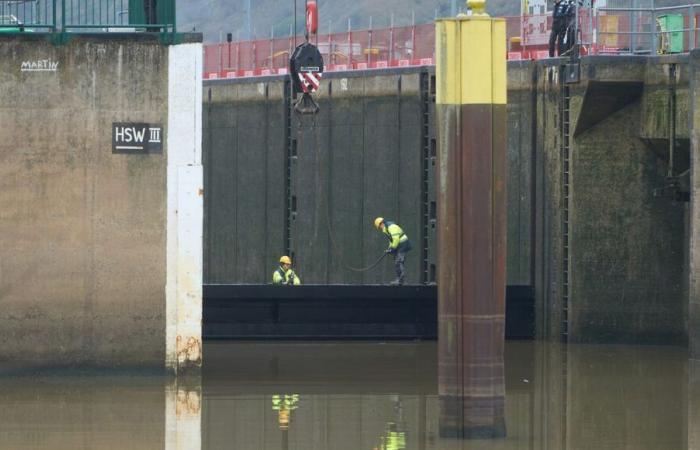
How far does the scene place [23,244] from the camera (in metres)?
22.6

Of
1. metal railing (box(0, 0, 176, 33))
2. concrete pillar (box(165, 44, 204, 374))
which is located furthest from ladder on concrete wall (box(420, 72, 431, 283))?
concrete pillar (box(165, 44, 204, 374))

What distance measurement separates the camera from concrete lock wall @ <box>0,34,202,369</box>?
73.9 ft

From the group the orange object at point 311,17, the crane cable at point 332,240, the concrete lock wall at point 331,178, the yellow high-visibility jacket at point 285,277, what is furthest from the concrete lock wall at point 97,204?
the crane cable at point 332,240

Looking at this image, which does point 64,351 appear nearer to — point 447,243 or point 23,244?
point 23,244

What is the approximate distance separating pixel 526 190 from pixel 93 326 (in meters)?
11.4

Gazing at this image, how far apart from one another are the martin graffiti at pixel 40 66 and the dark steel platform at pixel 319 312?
21.3ft

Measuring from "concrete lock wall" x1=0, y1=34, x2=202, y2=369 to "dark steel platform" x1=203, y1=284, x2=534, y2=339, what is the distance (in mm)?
5803

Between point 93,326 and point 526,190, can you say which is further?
point 526,190

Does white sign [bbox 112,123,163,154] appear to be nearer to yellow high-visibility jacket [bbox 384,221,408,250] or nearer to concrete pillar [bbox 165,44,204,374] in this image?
concrete pillar [bbox 165,44,204,374]

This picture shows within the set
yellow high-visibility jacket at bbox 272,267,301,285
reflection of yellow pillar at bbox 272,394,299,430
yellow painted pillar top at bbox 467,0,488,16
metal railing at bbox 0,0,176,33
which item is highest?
metal railing at bbox 0,0,176,33

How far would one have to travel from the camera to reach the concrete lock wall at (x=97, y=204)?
886 inches

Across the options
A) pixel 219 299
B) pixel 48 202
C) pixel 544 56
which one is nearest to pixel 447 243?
pixel 48 202

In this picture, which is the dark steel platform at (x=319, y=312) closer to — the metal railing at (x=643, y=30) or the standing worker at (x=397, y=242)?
the standing worker at (x=397, y=242)

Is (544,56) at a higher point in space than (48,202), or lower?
higher
